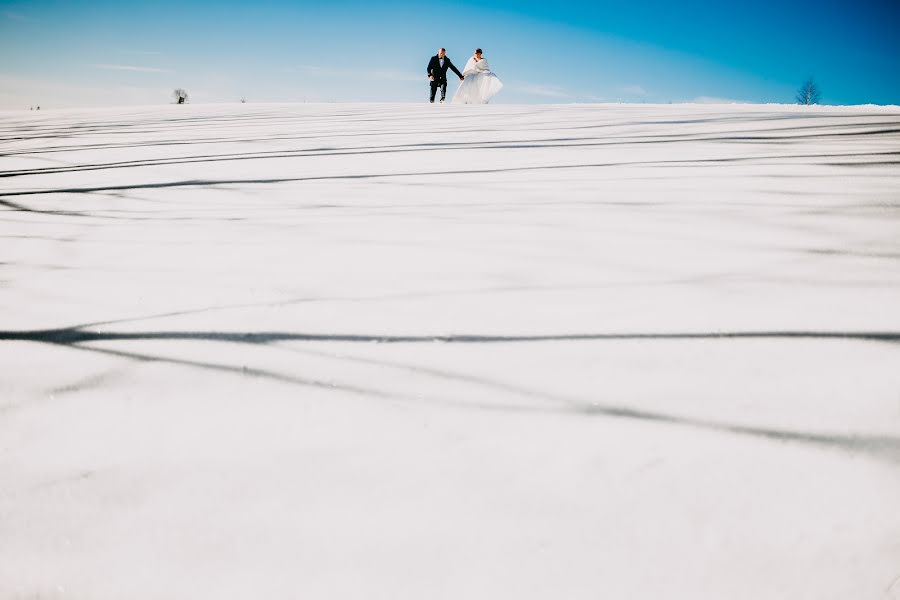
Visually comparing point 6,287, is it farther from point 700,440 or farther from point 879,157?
point 879,157

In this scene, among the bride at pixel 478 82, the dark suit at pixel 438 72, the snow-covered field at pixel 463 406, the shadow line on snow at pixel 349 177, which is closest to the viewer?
the snow-covered field at pixel 463 406

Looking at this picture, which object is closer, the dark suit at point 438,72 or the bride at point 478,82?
the bride at point 478,82

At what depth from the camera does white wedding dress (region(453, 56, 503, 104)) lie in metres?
5.84

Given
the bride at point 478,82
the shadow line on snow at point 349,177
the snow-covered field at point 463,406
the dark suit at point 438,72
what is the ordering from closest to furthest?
the snow-covered field at point 463,406, the shadow line on snow at point 349,177, the bride at point 478,82, the dark suit at point 438,72

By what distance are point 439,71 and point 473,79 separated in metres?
0.65

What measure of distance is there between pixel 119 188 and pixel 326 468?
140 centimetres

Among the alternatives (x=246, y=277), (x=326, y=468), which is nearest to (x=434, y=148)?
(x=246, y=277)

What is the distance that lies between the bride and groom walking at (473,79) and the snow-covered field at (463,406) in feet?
18.1

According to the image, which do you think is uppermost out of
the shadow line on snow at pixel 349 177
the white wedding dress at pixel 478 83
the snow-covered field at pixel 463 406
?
the white wedding dress at pixel 478 83

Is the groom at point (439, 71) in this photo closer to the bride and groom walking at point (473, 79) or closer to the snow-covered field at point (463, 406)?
the bride and groom walking at point (473, 79)

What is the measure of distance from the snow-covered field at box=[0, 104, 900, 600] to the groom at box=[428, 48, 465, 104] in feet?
19.3

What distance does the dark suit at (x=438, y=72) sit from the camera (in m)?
6.15

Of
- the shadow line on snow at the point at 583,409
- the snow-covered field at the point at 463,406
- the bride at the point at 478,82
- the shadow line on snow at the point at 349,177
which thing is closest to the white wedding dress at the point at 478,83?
the bride at the point at 478,82

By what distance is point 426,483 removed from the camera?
0.35m
